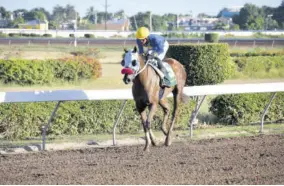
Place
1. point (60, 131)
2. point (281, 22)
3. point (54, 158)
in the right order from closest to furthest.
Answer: point (54, 158) → point (60, 131) → point (281, 22)

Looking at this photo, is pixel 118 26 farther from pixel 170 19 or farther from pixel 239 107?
pixel 239 107

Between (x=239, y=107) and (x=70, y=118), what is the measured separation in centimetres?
341

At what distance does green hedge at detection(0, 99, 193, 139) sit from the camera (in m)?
10.1

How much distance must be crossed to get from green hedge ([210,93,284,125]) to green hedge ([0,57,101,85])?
324 inches

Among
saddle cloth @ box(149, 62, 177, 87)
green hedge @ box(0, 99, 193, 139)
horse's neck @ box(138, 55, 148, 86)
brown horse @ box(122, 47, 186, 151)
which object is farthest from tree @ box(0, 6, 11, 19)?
horse's neck @ box(138, 55, 148, 86)

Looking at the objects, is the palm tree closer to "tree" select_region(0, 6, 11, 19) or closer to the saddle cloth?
"tree" select_region(0, 6, 11, 19)

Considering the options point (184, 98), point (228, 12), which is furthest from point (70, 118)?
point (228, 12)

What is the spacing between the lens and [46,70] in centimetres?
1942

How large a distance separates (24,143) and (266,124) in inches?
193

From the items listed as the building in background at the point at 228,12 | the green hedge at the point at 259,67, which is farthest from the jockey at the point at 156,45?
the building in background at the point at 228,12

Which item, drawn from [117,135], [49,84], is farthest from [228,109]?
[49,84]

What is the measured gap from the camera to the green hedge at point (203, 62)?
53.2ft

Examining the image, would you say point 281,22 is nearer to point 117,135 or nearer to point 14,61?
point 14,61

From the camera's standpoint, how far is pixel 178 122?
11.4 metres
